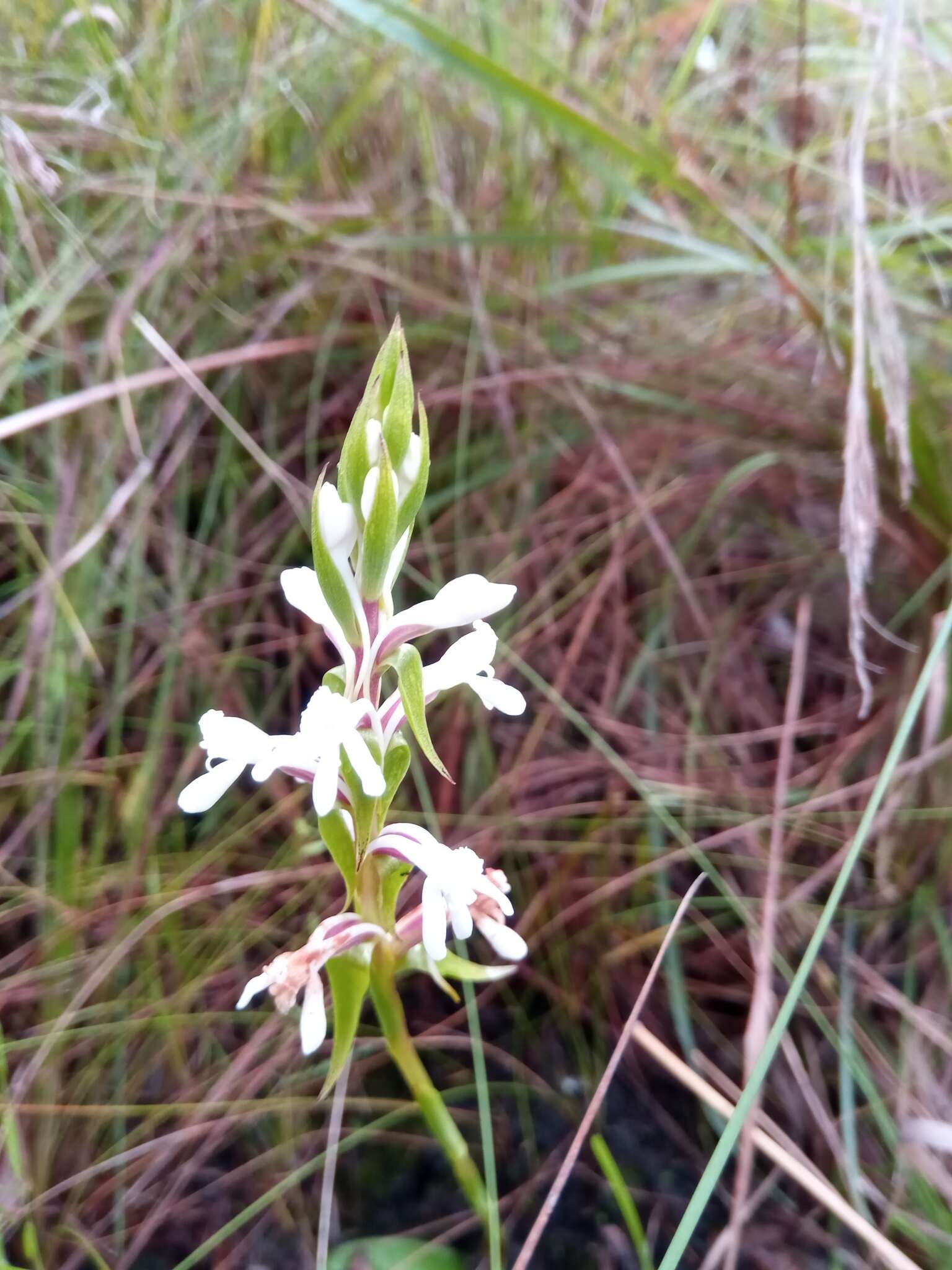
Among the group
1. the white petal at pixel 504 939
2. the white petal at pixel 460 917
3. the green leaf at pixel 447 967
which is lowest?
the green leaf at pixel 447 967

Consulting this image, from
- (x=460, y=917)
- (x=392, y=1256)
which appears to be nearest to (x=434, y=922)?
(x=460, y=917)

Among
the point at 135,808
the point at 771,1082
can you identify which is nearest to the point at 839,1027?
the point at 771,1082

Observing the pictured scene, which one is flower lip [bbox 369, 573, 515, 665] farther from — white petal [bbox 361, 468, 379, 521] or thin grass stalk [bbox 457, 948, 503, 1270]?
thin grass stalk [bbox 457, 948, 503, 1270]

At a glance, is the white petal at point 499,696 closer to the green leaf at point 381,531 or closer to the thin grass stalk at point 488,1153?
the green leaf at point 381,531

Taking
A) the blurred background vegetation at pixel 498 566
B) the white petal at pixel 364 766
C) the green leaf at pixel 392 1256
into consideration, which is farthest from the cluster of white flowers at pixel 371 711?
Result: the green leaf at pixel 392 1256

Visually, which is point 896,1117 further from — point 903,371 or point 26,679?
point 26,679

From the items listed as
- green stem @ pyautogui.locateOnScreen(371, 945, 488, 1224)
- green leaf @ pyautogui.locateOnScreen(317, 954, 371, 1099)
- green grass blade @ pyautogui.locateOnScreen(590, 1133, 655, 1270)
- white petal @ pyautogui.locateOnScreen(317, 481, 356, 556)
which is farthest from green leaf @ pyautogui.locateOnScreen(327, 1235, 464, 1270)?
white petal @ pyautogui.locateOnScreen(317, 481, 356, 556)

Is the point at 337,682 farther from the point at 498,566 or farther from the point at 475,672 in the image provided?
the point at 498,566
